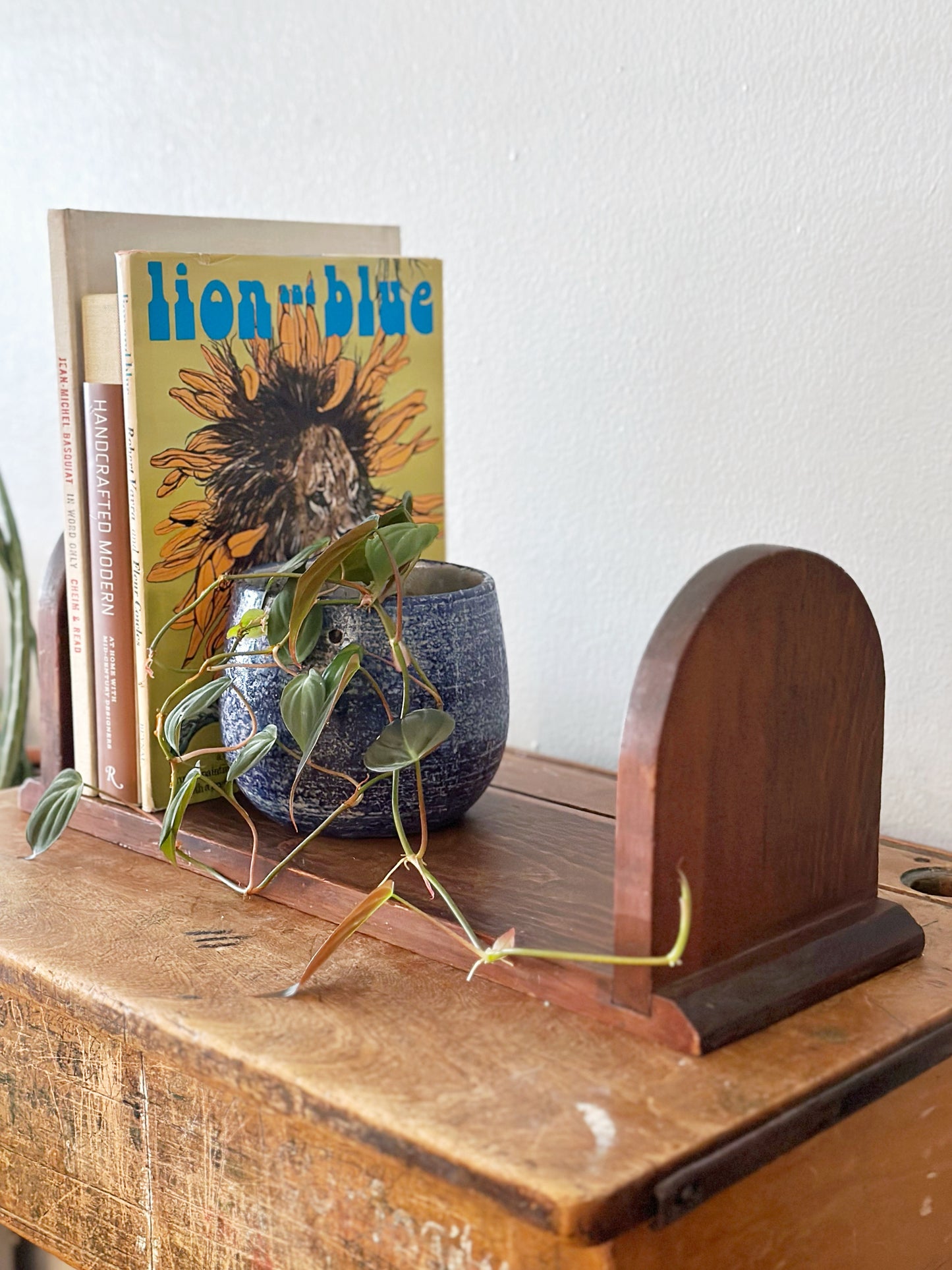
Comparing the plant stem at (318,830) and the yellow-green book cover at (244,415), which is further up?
the yellow-green book cover at (244,415)

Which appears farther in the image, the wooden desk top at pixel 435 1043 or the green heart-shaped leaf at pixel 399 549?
the green heart-shaped leaf at pixel 399 549

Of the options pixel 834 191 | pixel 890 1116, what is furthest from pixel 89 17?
pixel 890 1116

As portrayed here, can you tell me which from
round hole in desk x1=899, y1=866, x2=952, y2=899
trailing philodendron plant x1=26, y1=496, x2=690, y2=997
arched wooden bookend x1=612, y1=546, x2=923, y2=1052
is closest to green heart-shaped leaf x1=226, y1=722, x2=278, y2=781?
trailing philodendron plant x1=26, y1=496, x2=690, y2=997

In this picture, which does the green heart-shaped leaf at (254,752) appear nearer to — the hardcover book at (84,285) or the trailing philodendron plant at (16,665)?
the hardcover book at (84,285)

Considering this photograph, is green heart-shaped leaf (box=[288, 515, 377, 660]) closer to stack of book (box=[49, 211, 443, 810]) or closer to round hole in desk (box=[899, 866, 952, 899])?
stack of book (box=[49, 211, 443, 810])

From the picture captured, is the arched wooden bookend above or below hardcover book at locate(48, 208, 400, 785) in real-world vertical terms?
below

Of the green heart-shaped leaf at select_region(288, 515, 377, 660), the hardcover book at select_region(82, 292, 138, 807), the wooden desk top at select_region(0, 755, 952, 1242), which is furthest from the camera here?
the hardcover book at select_region(82, 292, 138, 807)

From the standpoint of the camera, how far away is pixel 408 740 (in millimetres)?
625

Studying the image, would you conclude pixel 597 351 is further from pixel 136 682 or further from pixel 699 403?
Answer: pixel 136 682

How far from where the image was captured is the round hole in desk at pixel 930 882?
72 cm

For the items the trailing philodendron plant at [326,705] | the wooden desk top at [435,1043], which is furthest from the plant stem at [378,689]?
the wooden desk top at [435,1043]

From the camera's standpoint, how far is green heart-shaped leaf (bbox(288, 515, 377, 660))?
61cm

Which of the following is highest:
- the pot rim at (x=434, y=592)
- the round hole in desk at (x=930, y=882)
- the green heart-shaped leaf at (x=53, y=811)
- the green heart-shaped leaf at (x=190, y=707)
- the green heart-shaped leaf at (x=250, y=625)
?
the pot rim at (x=434, y=592)

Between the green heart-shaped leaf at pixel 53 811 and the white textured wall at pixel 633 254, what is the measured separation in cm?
42
